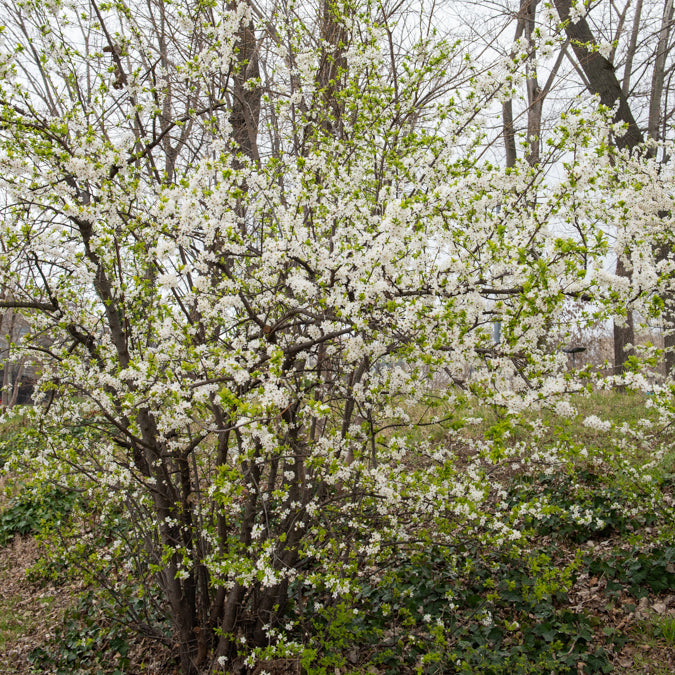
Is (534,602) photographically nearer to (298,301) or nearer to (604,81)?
(298,301)

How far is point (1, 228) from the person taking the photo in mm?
4176

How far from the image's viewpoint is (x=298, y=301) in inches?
166

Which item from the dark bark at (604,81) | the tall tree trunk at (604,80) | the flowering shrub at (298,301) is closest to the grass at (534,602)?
the flowering shrub at (298,301)

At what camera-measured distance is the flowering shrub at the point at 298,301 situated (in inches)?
125

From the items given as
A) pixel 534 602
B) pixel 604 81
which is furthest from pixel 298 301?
pixel 604 81

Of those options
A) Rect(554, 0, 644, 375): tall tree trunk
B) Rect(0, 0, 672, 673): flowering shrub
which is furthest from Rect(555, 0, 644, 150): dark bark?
Rect(0, 0, 672, 673): flowering shrub

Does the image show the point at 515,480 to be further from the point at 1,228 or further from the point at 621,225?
the point at 1,228

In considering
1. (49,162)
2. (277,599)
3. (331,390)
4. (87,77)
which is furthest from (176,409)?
(87,77)

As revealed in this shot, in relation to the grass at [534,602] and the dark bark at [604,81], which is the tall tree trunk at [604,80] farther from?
the grass at [534,602]

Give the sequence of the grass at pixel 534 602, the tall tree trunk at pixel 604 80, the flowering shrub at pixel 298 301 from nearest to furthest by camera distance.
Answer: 1. the flowering shrub at pixel 298 301
2. the grass at pixel 534 602
3. the tall tree trunk at pixel 604 80

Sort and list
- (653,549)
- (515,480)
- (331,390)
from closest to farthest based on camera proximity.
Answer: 1. (331,390)
2. (653,549)
3. (515,480)

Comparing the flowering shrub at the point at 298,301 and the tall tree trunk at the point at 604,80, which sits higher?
the tall tree trunk at the point at 604,80

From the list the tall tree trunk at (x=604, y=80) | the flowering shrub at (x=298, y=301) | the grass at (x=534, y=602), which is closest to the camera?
the flowering shrub at (x=298, y=301)

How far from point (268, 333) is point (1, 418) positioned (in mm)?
3181
